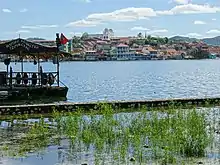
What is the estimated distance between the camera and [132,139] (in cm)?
1427

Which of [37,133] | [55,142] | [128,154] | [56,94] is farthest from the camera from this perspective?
[56,94]

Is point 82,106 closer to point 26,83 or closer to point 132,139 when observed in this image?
point 132,139

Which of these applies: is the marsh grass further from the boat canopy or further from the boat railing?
the boat railing

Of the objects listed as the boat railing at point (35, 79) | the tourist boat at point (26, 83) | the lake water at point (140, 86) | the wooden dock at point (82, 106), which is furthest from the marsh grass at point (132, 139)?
the lake water at point (140, 86)

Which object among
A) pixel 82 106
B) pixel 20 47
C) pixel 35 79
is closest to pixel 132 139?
pixel 82 106

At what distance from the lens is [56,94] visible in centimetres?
3338

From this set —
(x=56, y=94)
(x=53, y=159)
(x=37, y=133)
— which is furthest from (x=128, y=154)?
(x=56, y=94)

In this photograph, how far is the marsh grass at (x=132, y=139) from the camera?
42.3 feet

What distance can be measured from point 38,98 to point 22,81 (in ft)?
8.57

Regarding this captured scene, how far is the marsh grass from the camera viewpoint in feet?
42.3

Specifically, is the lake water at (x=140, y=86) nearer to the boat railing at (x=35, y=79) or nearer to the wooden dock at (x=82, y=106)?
the boat railing at (x=35, y=79)

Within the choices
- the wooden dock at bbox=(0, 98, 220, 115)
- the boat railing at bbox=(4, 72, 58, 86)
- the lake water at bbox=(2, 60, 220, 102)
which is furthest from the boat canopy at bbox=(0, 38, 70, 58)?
the wooden dock at bbox=(0, 98, 220, 115)

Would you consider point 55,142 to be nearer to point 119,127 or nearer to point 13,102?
point 119,127

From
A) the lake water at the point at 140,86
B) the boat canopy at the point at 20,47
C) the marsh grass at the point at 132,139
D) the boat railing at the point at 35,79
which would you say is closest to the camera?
the marsh grass at the point at 132,139
